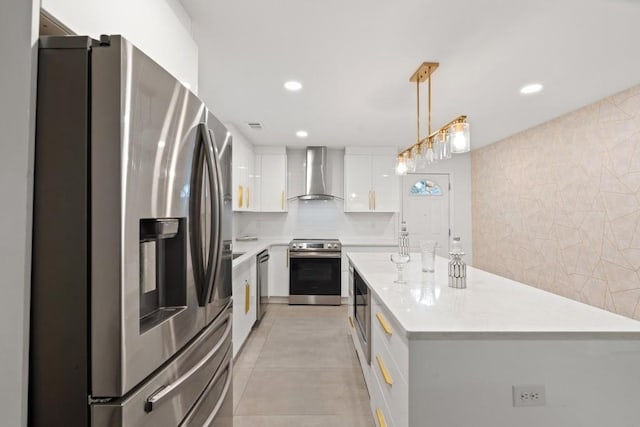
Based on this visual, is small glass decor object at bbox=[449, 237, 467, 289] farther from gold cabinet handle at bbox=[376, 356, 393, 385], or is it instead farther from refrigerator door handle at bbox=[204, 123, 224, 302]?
refrigerator door handle at bbox=[204, 123, 224, 302]

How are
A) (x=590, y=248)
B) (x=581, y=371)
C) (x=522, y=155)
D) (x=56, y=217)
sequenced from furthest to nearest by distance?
(x=522, y=155), (x=590, y=248), (x=581, y=371), (x=56, y=217)

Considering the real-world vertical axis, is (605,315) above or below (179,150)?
Result: below

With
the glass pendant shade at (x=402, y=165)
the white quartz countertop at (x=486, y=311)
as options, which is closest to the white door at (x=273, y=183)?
the glass pendant shade at (x=402, y=165)

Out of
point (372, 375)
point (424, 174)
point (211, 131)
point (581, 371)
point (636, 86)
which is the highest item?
point (636, 86)

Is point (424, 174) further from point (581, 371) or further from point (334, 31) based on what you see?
point (581, 371)

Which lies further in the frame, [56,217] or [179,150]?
[179,150]

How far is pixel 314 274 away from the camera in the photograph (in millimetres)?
4441

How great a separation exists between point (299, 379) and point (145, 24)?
2484 millimetres

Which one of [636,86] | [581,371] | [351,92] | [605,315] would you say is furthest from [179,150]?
[636,86]

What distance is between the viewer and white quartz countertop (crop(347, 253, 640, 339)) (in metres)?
1.08

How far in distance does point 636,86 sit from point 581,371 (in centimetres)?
289

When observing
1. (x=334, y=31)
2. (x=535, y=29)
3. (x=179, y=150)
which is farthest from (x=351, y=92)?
(x=179, y=150)

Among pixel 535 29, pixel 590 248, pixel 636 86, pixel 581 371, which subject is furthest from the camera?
pixel 590 248

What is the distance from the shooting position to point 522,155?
160 inches
